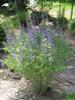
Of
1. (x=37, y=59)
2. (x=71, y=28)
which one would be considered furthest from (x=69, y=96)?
(x=71, y=28)

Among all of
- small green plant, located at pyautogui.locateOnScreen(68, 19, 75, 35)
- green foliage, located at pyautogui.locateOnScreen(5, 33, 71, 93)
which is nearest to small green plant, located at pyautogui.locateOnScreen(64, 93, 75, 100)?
green foliage, located at pyautogui.locateOnScreen(5, 33, 71, 93)

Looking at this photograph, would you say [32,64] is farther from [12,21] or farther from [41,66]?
[12,21]

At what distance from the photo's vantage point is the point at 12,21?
1208 cm

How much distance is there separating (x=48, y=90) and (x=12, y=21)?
6600 millimetres

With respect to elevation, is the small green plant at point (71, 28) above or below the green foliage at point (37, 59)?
below

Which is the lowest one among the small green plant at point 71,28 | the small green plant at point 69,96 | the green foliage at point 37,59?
the small green plant at point 71,28

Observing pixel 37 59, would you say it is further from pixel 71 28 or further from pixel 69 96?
pixel 71 28

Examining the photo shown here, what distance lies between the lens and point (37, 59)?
5398mm

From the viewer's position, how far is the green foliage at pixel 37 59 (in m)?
5.40

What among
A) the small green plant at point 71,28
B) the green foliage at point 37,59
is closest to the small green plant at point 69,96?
the green foliage at point 37,59

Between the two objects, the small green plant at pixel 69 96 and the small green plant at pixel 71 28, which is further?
the small green plant at pixel 71 28

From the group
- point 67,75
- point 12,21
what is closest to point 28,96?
point 67,75

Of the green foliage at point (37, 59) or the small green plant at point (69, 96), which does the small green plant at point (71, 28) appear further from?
the small green plant at point (69, 96)

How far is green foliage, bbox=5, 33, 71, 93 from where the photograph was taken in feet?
17.7
